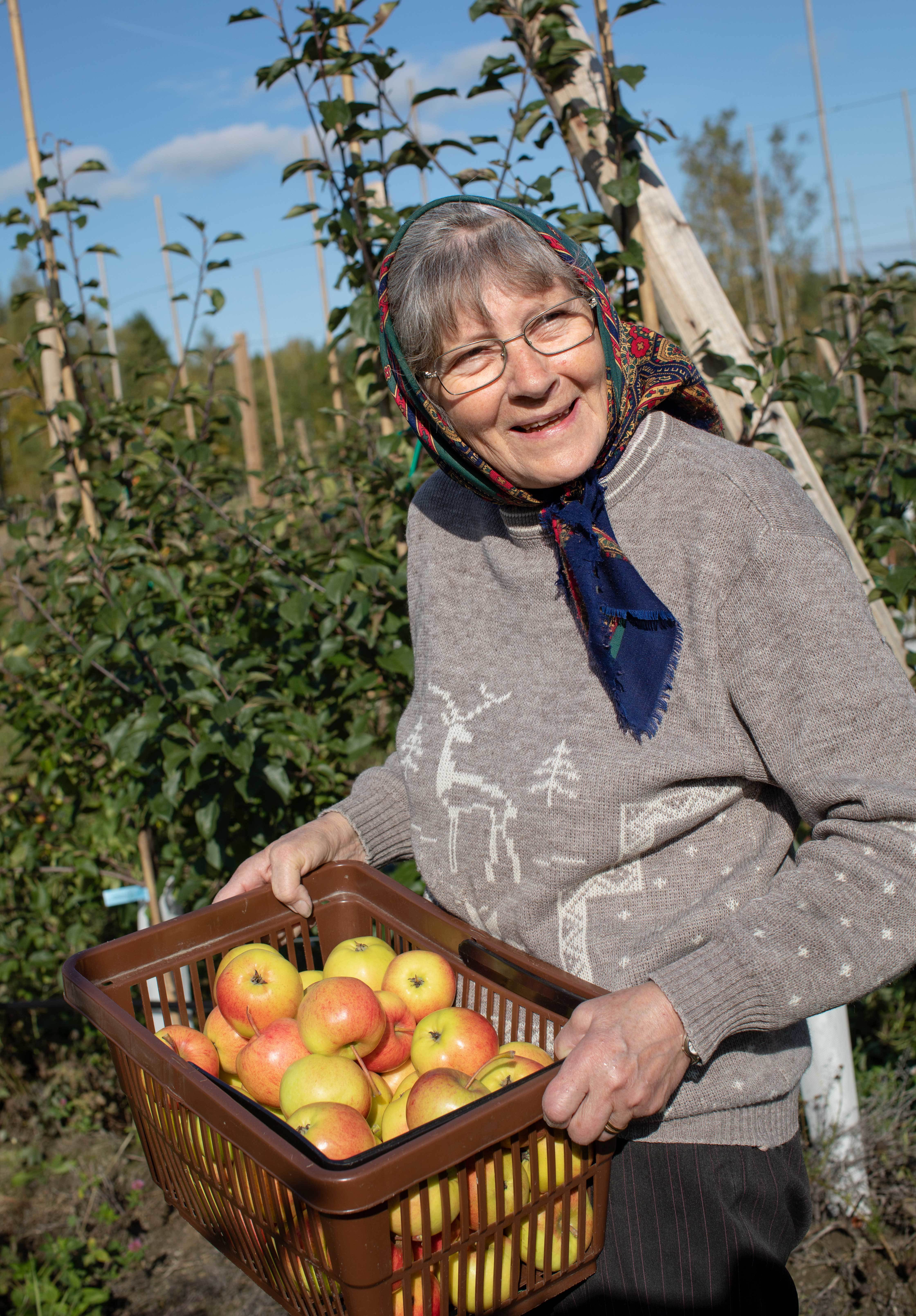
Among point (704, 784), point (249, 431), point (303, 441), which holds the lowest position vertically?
point (704, 784)

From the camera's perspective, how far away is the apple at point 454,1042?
46.9 inches

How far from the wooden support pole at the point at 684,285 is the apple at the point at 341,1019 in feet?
4.42

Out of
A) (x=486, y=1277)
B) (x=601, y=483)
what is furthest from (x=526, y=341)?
(x=486, y=1277)

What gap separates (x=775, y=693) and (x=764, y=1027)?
386 millimetres

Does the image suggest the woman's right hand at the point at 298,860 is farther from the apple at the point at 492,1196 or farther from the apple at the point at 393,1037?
the apple at the point at 492,1196

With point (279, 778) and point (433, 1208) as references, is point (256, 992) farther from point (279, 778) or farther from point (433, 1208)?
point (279, 778)

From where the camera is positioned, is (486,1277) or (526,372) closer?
(486,1277)

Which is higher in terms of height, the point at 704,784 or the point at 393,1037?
the point at 704,784

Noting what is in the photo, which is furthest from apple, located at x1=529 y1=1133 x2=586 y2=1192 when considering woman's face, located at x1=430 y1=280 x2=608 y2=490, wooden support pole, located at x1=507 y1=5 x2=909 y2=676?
wooden support pole, located at x1=507 y1=5 x2=909 y2=676

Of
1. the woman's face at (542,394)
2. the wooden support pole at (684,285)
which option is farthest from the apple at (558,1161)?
the wooden support pole at (684,285)

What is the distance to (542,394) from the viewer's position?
137cm

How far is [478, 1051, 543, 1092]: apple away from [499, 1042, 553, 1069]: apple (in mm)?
18

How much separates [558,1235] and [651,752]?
568mm

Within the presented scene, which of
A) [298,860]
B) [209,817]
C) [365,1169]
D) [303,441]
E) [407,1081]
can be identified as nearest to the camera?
[365,1169]
